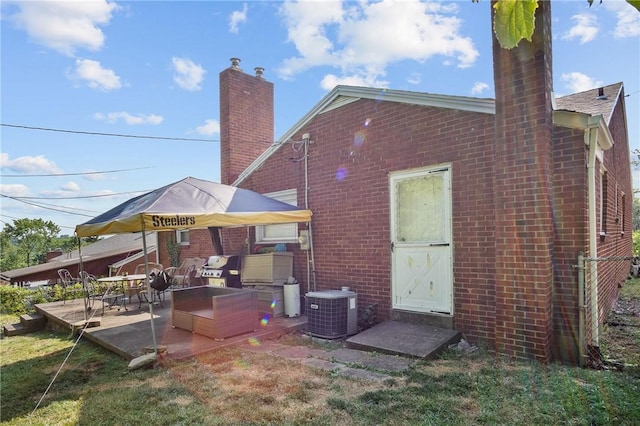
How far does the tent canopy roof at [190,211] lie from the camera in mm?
5129

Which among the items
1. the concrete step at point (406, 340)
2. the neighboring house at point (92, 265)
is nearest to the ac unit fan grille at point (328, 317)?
the concrete step at point (406, 340)

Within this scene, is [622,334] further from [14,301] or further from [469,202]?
[14,301]

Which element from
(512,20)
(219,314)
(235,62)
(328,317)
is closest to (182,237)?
(235,62)

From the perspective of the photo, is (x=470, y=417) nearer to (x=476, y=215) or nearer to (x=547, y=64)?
(x=476, y=215)

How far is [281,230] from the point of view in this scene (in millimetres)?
8656

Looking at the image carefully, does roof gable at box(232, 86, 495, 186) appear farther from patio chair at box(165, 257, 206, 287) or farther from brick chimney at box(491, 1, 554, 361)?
patio chair at box(165, 257, 206, 287)

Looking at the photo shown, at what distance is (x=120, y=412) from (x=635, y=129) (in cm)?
1666

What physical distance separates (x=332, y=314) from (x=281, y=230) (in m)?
3.20

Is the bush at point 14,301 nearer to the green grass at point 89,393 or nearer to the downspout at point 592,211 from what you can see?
the green grass at point 89,393

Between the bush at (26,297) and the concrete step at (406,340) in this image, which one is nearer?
the concrete step at (406,340)

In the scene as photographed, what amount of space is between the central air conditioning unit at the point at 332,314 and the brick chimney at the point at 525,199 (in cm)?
224

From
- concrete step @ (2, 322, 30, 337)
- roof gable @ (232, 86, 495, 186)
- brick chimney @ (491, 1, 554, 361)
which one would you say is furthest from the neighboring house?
brick chimney @ (491, 1, 554, 361)

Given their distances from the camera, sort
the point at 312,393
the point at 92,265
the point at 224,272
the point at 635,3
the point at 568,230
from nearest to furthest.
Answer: the point at 635,3 < the point at 312,393 < the point at 568,230 < the point at 224,272 < the point at 92,265

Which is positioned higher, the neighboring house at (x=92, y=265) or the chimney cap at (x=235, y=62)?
the chimney cap at (x=235, y=62)
